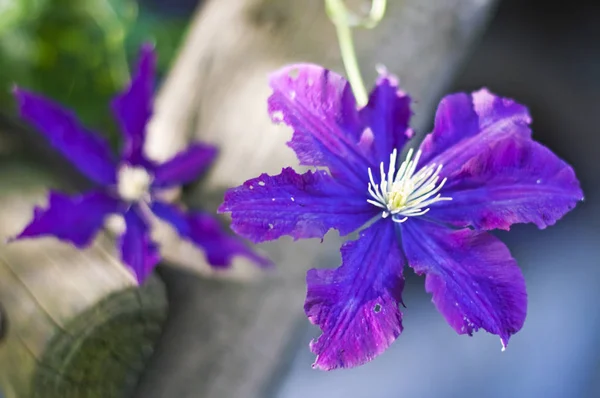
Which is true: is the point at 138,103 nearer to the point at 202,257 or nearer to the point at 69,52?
the point at 202,257

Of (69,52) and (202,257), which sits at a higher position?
(69,52)

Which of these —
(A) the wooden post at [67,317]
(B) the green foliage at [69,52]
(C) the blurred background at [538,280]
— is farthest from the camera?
(C) the blurred background at [538,280]

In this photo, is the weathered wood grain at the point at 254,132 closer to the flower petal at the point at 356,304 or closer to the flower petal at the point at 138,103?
the flower petal at the point at 138,103

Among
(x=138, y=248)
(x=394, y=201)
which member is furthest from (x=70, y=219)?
(x=394, y=201)

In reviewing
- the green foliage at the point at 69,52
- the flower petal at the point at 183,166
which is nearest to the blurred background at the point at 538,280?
the flower petal at the point at 183,166

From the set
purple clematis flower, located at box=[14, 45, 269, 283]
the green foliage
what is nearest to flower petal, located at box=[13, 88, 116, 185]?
purple clematis flower, located at box=[14, 45, 269, 283]

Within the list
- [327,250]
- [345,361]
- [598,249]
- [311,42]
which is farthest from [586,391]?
[345,361]
